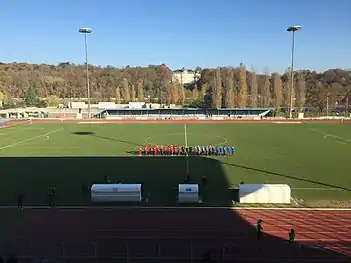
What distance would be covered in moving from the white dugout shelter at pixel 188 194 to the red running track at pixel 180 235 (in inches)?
38.8

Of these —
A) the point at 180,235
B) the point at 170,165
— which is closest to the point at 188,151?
the point at 170,165

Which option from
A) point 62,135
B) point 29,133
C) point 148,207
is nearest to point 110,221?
point 148,207

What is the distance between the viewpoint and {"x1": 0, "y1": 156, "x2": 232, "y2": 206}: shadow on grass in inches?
691

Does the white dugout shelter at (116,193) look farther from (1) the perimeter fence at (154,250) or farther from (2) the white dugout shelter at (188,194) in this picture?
(1) the perimeter fence at (154,250)

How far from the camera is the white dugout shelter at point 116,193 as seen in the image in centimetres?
1666

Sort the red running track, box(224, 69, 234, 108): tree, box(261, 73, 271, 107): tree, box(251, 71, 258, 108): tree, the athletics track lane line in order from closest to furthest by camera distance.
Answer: the red running track, the athletics track lane line, box(251, 71, 258, 108): tree, box(224, 69, 234, 108): tree, box(261, 73, 271, 107): tree

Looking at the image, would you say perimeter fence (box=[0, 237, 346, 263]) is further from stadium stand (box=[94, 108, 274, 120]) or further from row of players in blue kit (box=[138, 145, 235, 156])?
stadium stand (box=[94, 108, 274, 120])

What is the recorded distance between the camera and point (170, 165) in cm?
2414

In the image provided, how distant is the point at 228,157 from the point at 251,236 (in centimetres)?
1400

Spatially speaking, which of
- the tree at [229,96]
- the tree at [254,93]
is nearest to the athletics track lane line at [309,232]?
the tree at [254,93]

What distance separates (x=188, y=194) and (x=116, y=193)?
330cm

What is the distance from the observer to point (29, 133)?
138ft

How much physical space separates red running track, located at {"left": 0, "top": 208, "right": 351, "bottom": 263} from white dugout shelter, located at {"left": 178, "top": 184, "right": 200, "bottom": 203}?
3.24ft

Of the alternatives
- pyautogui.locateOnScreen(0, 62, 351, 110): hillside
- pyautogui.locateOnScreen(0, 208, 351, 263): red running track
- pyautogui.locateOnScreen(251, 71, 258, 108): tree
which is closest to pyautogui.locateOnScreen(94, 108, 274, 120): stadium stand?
pyautogui.locateOnScreen(0, 62, 351, 110): hillside
